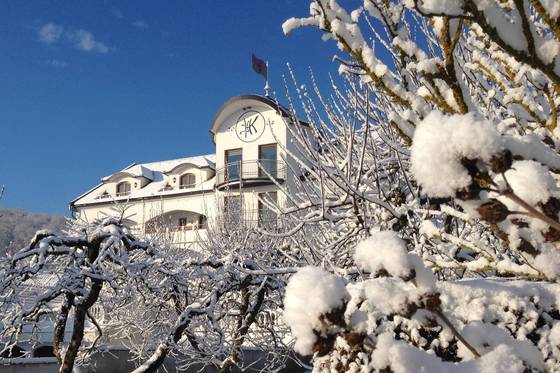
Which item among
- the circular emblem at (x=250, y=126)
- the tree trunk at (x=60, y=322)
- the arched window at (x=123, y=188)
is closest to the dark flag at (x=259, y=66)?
the circular emblem at (x=250, y=126)

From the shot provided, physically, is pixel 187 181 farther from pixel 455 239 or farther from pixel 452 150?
pixel 452 150

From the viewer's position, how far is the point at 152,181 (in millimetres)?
31984

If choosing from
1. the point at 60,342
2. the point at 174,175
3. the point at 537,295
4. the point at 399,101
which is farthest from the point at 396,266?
the point at 174,175

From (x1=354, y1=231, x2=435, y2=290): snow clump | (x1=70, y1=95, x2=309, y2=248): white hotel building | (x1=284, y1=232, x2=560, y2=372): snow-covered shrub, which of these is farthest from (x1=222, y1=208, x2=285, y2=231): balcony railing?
(x1=354, y1=231, x2=435, y2=290): snow clump

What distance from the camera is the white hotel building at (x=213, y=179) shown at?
2484cm

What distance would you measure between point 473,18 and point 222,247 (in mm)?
14842

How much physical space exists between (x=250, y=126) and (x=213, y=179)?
4.22 m

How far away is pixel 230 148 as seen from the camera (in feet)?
88.3

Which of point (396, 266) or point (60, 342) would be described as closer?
point (396, 266)

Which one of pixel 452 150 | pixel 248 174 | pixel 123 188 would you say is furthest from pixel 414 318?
pixel 123 188

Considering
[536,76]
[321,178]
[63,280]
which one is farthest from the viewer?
[63,280]

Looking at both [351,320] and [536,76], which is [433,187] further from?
[536,76]

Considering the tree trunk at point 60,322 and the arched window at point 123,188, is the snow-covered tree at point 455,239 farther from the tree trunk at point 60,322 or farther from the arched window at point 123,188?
the arched window at point 123,188

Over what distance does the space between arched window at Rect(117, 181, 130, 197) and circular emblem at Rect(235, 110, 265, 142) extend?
9442mm
